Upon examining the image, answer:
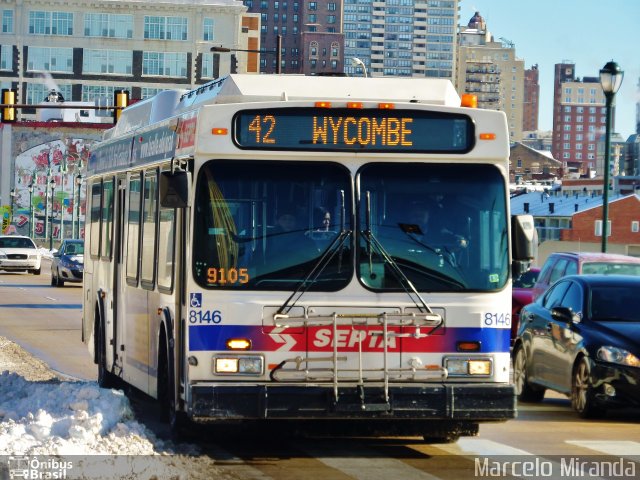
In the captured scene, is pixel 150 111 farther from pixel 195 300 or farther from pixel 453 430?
pixel 453 430

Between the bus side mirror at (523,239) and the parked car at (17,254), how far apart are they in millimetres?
49949

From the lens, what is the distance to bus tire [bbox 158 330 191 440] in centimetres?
1225

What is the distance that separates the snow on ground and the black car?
4.96m

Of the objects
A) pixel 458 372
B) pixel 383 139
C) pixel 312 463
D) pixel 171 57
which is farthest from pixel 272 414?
pixel 171 57

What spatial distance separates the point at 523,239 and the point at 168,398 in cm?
326

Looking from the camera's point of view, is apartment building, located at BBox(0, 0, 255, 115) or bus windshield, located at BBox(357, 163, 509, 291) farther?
apartment building, located at BBox(0, 0, 255, 115)

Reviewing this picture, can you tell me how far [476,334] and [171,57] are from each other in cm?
13980

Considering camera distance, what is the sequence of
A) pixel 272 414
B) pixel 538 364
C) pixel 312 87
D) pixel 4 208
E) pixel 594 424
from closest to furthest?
1. pixel 272 414
2. pixel 312 87
3. pixel 594 424
4. pixel 538 364
5. pixel 4 208

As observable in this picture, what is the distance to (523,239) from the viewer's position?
11.8 metres

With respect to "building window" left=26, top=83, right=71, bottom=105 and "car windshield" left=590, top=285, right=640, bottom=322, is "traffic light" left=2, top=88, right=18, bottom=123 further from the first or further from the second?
"building window" left=26, top=83, right=71, bottom=105

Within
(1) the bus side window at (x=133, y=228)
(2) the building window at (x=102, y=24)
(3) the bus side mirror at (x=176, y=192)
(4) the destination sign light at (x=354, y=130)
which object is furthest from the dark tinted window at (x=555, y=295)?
(2) the building window at (x=102, y=24)

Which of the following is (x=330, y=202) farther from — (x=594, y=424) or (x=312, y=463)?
(x=594, y=424)

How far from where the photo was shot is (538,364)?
56.2ft

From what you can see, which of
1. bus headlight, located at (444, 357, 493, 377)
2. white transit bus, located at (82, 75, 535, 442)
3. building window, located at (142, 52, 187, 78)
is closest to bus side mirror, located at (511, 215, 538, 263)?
white transit bus, located at (82, 75, 535, 442)
